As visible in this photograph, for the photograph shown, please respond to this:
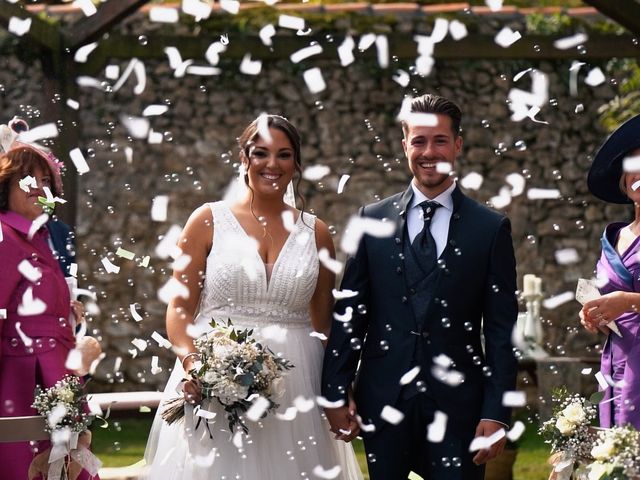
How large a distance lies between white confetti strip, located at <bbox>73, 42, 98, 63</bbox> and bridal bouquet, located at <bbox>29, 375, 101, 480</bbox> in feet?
12.7

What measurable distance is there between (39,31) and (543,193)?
506cm

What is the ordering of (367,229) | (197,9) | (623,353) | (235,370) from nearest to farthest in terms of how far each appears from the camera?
(235,370) → (367,229) → (623,353) → (197,9)

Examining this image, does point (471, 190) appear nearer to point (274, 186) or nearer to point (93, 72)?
point (93, 72)

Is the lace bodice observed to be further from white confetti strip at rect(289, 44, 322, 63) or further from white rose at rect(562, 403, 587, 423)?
white confetti strip at rect(289, 44, 322, 63)

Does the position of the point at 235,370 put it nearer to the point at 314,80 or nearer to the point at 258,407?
the point at 258,407

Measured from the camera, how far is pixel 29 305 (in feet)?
16.3

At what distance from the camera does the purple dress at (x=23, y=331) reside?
4.91 m

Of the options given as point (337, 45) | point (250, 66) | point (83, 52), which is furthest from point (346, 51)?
point (83, 52)

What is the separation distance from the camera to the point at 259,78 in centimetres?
1043

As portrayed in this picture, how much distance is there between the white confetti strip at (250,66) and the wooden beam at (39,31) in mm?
2451

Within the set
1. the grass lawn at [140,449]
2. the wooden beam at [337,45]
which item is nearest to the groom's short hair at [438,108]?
the grass lawn at [140,449]

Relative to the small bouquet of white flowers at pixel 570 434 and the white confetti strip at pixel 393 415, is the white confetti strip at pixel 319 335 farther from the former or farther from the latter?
the small bouquet of white flowers at pixel 570 434

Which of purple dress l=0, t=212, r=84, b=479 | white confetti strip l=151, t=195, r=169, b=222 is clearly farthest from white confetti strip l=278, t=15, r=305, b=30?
Result: purple dress l=0, t=212, r=84, b=479

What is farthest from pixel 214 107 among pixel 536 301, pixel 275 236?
pixel 275 236
